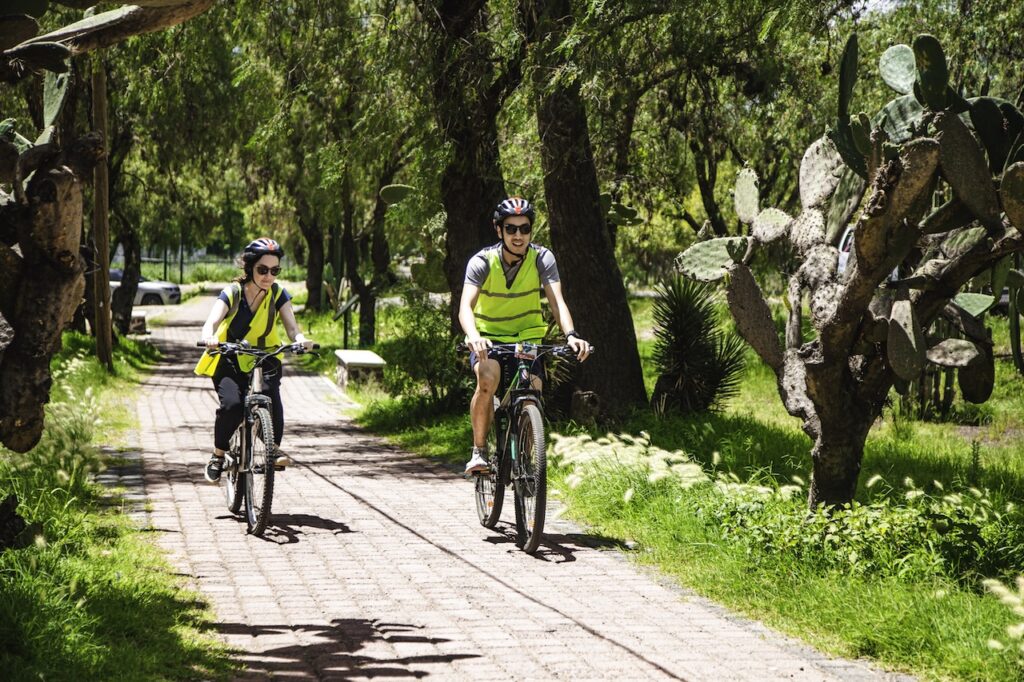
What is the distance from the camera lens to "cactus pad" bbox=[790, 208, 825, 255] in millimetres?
7992

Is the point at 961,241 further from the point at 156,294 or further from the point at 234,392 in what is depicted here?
the point at 156,294

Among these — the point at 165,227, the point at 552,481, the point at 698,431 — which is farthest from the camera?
the point at 165,227

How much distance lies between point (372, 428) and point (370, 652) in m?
9.49

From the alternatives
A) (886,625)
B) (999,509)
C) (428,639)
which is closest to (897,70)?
(999,509)

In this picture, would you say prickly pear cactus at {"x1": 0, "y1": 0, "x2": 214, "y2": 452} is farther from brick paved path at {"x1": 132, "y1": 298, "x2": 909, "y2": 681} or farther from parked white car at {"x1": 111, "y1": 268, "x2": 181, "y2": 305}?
parked white car at {"x1": 111, "y1": 268, "x2": 181, "y2": 305}

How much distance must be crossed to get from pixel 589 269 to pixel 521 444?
5079mm

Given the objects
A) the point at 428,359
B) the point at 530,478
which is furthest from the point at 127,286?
the point at 530,478

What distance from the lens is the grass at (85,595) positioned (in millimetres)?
4977

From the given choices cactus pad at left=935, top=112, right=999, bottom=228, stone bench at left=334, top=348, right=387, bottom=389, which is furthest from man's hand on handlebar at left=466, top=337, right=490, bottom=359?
stone bench at left=334, top=348, right=387, bottom=389

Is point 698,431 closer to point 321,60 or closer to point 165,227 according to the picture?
point 321,60

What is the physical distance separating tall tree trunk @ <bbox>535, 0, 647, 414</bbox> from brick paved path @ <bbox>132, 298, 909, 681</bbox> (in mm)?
2823

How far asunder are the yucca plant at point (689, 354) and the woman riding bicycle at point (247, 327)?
529 cm

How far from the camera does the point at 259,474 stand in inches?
323

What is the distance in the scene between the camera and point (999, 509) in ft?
25.6
